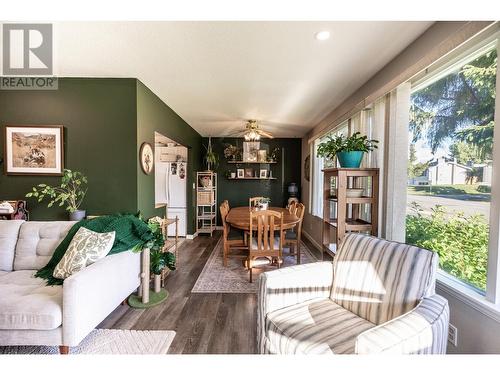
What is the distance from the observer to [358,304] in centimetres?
137

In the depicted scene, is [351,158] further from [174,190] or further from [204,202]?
[204,202]

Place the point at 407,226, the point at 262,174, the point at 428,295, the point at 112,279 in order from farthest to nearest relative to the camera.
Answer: the point at 262,174 → the point at 407,226 → the point at 112,279 → the point at 428,295

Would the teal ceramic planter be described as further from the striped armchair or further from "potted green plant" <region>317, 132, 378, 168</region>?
the striped armchair

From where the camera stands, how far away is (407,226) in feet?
6.80

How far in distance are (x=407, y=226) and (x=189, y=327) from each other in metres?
2.18

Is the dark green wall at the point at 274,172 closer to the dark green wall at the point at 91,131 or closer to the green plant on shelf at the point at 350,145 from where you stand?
the dark green wall at the point at 91,131

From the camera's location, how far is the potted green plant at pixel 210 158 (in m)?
5.48

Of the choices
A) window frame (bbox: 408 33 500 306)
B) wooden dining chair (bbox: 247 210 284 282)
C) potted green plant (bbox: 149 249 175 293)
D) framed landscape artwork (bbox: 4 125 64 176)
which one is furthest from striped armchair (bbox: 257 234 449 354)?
framed landscape artwork (bbox: 4 125 64 176)

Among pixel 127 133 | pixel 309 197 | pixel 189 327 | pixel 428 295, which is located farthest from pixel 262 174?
pixel 428 295

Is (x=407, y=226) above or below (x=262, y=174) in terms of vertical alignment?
below

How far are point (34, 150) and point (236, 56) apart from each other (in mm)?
2539
